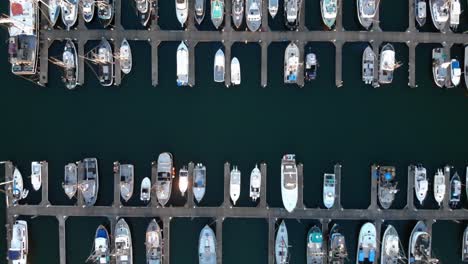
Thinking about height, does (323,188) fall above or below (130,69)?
below

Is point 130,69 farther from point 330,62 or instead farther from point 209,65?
point 330,62

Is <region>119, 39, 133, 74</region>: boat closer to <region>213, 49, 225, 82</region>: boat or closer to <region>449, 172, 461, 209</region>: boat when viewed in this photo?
<region>213, 49, 225, 82</region>: boat

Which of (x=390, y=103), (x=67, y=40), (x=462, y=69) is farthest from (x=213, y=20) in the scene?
(x=462, y=69)

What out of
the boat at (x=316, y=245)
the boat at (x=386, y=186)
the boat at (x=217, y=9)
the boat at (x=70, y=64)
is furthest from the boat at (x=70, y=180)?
the boat at (x=386, y=186)

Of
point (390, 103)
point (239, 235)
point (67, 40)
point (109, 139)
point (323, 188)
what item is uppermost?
point (67, 40)

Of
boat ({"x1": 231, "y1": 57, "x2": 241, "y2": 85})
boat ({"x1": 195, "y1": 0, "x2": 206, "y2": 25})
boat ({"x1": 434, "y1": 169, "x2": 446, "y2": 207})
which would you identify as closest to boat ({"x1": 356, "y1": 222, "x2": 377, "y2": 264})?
boat ({"x1": 434, "y1": 169, "x2": 446, "y2": 207})
